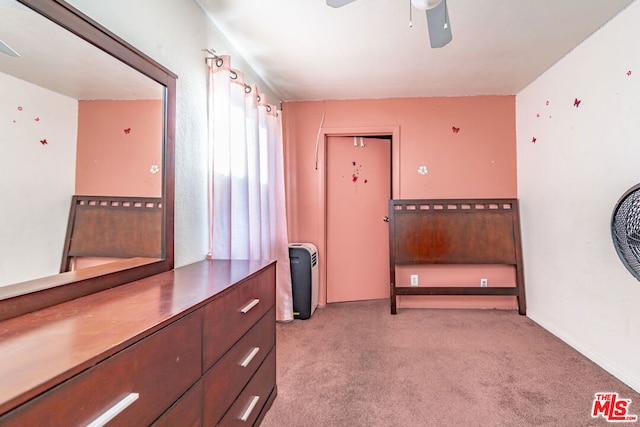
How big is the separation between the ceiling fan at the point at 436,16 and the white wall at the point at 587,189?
1.17 metres

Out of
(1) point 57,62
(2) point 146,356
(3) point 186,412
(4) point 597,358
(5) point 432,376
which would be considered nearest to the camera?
(2) point 146,356

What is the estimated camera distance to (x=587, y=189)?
209 cm

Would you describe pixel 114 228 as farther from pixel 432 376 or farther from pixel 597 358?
pixel 597 358

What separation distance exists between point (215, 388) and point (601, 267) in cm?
239

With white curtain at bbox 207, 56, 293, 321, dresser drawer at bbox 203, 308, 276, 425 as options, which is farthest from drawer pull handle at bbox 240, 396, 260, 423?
white curtain at bbox 207, 56, 293, 321

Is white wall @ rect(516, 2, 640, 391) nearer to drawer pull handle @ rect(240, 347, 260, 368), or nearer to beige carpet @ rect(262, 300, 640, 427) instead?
beige carpet @ rect(262, 300, 640, 427)

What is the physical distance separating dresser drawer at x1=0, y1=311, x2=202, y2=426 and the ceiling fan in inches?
54.3

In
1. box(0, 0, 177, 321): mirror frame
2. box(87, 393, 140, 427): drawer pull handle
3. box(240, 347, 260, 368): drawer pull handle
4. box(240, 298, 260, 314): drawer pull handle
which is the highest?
box(0, 0, 177, 321): mirror frame

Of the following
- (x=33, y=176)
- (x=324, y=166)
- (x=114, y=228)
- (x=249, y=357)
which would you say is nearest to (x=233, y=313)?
(x=249, y=357)

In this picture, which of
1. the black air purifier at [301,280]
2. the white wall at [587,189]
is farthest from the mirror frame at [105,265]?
the white wall at [587,189]

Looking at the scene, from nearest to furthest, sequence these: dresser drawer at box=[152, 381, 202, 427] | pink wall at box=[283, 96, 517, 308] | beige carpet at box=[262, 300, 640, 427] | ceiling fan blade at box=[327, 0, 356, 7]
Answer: dresser drawer at box=[152, 381, 202, 427]
ceiling fan blade at box=[327, 0, 356, 7]
beige carpet at box=[262, 300, 640, 427]
pink wall at box=[283, 96, 517, 308]

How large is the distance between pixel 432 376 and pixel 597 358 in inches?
44.5

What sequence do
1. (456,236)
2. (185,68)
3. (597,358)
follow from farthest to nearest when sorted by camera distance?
→ 1. (456,236)
2. (597,358)
3. (185,68)

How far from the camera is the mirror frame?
82 centimetres
